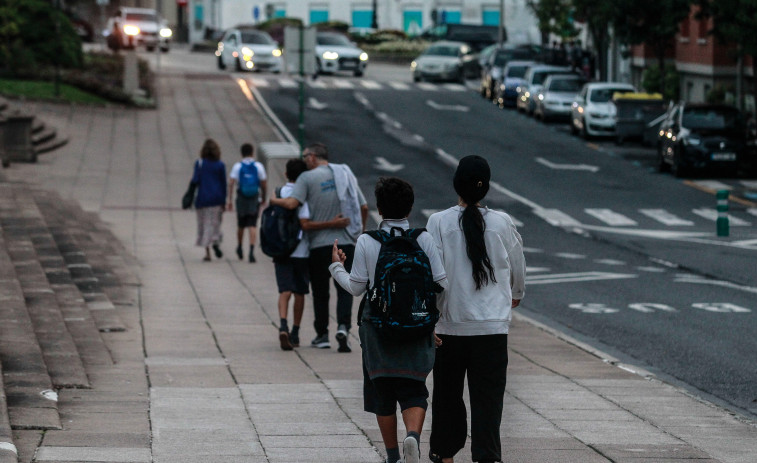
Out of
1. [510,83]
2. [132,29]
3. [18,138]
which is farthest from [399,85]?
[18,138]

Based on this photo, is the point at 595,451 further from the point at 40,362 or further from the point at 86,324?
the point at 86,324

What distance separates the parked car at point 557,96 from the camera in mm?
47219

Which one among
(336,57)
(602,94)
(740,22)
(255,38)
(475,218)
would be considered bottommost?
(602,94)

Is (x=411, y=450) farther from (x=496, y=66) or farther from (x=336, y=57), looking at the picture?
(x=336, y=57)

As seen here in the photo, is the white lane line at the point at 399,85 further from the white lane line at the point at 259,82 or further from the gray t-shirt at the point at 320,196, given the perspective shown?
the gray t-shirt at the point at 320,196

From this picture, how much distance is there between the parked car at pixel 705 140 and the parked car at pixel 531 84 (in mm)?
13759

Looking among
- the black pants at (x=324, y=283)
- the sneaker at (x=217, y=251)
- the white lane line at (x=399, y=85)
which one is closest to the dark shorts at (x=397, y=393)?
the black pants at (x=324, y=283)

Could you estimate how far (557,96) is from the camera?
1874 inches

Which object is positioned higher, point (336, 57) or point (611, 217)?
point (336, 57)

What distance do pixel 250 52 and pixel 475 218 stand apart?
175ft

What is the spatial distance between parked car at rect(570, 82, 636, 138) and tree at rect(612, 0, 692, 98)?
6.60ft

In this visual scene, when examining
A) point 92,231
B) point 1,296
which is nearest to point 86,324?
point 1,296

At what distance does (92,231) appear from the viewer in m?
22.0

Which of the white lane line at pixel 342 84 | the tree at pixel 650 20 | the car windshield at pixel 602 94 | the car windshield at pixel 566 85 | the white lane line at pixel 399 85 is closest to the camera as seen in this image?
the tree at pixel 650 20
